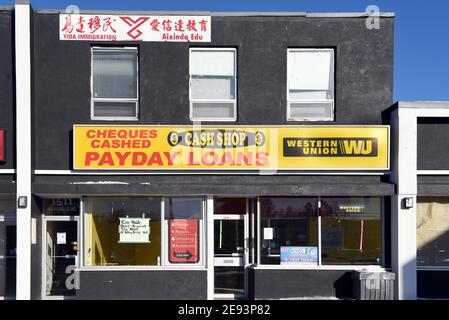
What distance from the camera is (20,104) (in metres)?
12.2

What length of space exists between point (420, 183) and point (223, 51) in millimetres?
5368

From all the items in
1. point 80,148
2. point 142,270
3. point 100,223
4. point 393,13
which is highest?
point 393,13

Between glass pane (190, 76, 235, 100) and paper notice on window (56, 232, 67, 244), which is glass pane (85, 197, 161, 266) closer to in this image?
paper notice on window (56, 232, 67, 244)

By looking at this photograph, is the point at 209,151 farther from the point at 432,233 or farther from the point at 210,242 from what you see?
the point at 432,233

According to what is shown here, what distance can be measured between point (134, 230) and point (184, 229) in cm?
114

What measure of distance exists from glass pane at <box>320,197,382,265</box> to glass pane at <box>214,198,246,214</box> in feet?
6.05

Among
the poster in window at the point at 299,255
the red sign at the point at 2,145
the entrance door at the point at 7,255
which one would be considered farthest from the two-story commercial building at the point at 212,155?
the entrance door at the point at 7,255

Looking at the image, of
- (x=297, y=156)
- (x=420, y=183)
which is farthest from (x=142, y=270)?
(x=420, y=183)

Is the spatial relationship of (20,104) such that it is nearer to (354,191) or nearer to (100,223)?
(100,223)

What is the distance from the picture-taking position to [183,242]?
41.9ft

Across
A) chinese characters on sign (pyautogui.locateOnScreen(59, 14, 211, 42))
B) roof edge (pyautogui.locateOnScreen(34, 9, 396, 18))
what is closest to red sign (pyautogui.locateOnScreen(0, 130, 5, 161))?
chinese characters on sign (pyautogui.locateOnScreen(59, 14, 211, 42))

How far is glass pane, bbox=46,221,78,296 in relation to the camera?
12.9 meters

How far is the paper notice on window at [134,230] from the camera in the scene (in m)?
12.7

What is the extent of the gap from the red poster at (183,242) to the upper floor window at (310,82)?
355cm
